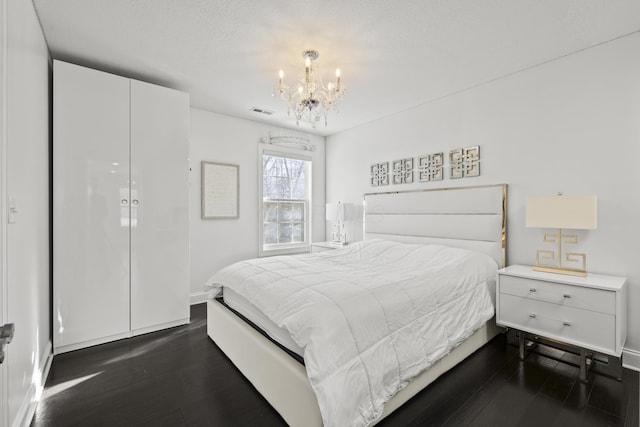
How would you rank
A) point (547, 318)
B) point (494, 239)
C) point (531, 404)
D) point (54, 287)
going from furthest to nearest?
point (494, 239) → point (54, 287) → point (547, 318) → point (531, 404)

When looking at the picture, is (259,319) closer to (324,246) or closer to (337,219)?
Result: (324,246)

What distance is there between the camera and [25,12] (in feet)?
5.72

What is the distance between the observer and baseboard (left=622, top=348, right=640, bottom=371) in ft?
7.30

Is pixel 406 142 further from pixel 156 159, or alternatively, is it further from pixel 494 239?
pixel 156 159

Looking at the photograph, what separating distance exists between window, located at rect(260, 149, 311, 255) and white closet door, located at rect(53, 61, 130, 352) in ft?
6.50

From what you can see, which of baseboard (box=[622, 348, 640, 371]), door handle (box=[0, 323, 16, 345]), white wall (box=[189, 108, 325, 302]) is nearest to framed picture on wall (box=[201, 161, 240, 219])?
white wall (box=[189, 108, 325, 302])

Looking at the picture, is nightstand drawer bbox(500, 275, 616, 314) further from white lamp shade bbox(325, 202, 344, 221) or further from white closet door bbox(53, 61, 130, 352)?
white closet door bbox(53, 61, 130, 352)

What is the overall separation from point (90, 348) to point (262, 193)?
2654mm

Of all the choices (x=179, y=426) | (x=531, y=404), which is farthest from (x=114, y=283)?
(x=531, y=404)

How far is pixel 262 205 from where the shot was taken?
445 centimetres

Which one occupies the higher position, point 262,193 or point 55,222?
point 262,193

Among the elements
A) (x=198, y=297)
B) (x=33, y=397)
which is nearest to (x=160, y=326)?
(x=198, y=297)

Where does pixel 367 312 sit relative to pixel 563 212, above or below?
below

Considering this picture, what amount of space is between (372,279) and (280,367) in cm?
88
